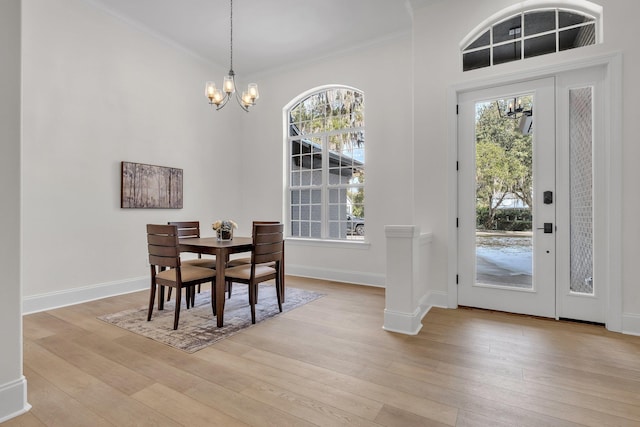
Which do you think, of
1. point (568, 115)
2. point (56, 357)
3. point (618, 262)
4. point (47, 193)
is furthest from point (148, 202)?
point (618, 262)

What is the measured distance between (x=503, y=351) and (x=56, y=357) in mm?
3287

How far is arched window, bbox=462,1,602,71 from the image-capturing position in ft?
10.0

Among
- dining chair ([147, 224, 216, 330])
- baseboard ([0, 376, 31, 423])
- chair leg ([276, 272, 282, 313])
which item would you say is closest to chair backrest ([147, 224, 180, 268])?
dining chair ([147, 224, 216, 330])

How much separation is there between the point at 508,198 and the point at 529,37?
164cm

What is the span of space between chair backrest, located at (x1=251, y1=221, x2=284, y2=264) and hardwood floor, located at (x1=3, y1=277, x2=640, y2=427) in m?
0.65

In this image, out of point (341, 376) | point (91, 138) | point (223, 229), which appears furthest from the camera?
point (91, 138)

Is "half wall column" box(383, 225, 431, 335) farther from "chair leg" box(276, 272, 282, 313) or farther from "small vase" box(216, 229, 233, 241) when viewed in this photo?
"small vase" box(216, 229, 233, 241)

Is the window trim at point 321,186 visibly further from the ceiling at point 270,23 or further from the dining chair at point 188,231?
the dining chair at point 188,231

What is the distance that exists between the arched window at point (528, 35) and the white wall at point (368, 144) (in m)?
1.04

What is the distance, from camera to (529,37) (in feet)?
10.6

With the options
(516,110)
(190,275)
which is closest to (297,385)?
(190,275)

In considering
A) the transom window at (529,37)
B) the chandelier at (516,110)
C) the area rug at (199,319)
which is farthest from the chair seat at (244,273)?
the transom window at (529,37)

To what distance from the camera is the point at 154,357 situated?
7.61ft

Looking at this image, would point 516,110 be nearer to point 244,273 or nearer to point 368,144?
point 368,144
